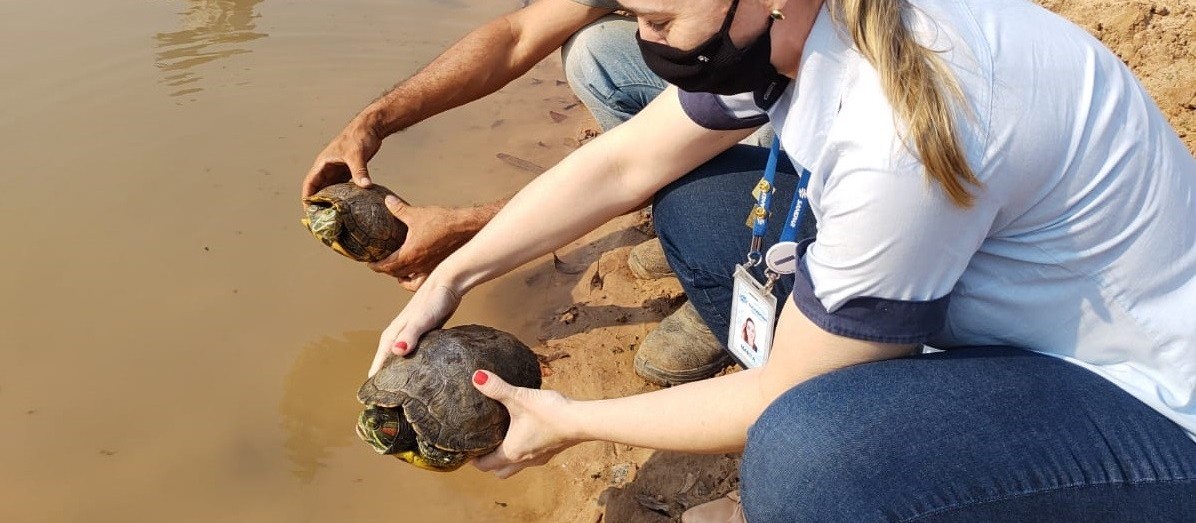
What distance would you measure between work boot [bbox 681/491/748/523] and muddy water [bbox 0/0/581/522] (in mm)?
575

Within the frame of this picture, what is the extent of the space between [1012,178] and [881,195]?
0.25 m

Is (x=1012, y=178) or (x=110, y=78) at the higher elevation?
(x=1012, y=178)

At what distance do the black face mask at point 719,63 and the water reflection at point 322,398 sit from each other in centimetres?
191

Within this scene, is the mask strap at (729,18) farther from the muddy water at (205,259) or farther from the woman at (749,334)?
the muddy water at (205,259)

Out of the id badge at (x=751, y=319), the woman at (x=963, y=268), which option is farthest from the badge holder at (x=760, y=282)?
the woman at (x=963, y=268)

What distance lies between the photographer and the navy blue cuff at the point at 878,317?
1666 mm

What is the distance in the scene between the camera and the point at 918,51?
A: 153 centimetres

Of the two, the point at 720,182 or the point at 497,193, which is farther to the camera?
the point at 497,193

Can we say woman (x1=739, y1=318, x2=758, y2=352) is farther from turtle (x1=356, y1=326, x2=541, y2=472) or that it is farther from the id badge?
turtle (x1=356, y1=326, x2=541, y2=472)

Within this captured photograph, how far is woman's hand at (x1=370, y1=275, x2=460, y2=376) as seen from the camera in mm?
2730

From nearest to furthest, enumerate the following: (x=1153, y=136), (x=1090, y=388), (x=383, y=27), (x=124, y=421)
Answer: (x=1153, y=136) < (x=1090, y=388) < (x=124, y=421) < (x=383, y=27)

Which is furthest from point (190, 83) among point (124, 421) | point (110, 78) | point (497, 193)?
point (124, 421)

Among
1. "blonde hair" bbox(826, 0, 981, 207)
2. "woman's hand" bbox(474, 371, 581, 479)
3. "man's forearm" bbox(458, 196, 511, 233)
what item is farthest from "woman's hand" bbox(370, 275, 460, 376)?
"blonde hair" bbox(826, 0, 981, 207)

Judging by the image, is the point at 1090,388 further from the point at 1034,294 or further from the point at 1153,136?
the point at 1153,136
